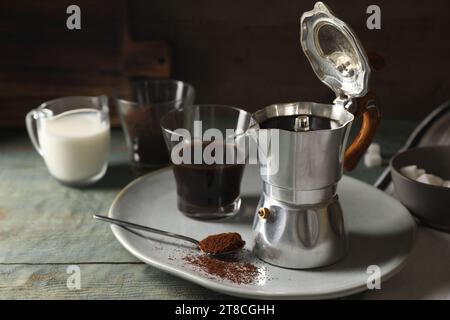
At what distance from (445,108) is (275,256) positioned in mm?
508

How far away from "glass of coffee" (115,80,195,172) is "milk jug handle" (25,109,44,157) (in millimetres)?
130

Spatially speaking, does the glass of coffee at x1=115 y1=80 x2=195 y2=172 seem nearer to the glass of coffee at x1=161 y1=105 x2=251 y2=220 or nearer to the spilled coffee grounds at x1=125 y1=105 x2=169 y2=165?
the spilled coffee grounds at x1=125 y1=105 x2=169 y2=165

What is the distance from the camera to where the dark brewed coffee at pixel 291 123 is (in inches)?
30.8

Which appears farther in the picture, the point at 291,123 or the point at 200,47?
the point at 200,47

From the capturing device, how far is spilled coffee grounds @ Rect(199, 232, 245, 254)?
798mm

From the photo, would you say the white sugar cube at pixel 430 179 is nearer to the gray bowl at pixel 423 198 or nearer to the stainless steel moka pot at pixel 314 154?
the gray bowl at pixel 423 198

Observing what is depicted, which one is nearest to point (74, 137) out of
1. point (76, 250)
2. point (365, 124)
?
point (76, 250)

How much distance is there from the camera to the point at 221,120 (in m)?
0.97

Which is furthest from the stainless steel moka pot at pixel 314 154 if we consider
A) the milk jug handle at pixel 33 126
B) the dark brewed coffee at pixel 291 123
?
the milk jug handle at pixel 33 126

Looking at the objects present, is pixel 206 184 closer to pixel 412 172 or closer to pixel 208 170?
pixel 208 170

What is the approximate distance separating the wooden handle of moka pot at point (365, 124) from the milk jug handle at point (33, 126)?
0.51 m

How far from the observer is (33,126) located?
1.09 meters

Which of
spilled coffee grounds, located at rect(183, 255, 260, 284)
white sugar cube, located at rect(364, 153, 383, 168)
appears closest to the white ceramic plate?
spilled coffee grounds, located at rect(183, 255, 260, 284)

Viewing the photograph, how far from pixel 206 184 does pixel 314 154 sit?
206 mm
